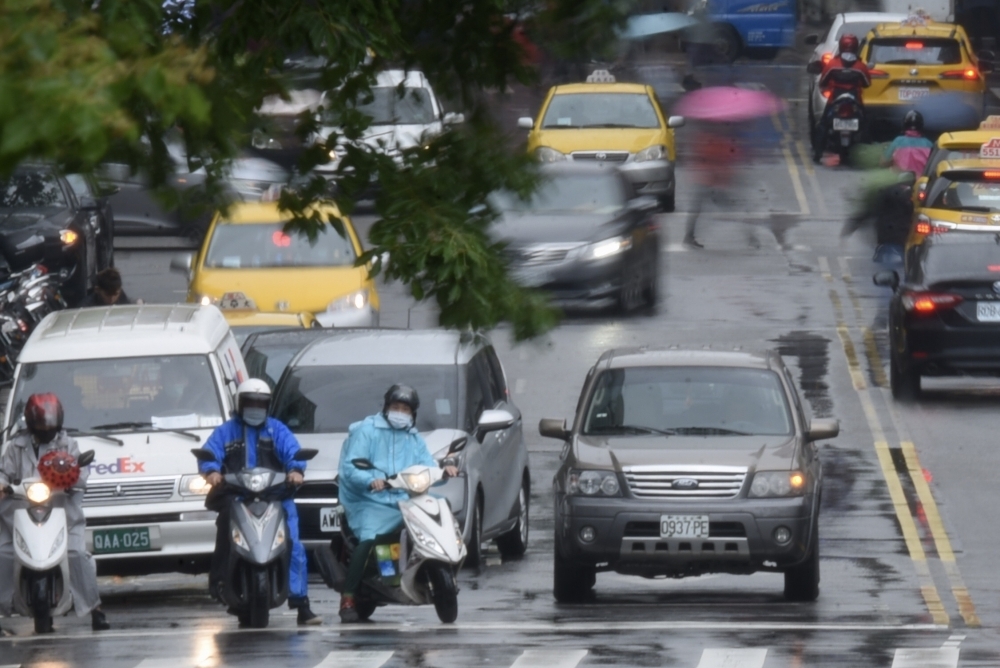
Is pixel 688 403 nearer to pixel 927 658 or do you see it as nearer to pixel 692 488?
pixel 692 488

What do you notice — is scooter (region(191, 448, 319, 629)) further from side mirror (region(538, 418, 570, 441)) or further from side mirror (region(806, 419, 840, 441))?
side mirror (region(806, 419, 840, 441))

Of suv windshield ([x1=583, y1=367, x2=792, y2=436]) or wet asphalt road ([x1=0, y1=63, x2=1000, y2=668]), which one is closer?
wet asphalt road ([x1=0, y1=63, x2=1000, y2=668])

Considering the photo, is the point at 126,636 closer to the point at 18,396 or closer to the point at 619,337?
the point at 18,396

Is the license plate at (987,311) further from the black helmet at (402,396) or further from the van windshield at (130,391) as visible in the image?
the black helmet at (402,396)

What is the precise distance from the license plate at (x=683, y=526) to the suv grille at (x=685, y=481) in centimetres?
16

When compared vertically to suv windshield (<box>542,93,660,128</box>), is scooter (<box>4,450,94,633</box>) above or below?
above

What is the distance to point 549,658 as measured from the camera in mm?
11125

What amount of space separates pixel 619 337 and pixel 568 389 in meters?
2.33

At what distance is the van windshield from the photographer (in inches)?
574

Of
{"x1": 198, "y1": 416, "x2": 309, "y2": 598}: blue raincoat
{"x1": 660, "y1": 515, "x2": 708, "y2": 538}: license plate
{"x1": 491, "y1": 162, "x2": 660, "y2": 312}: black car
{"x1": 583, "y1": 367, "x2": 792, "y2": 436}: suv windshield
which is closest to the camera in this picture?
{"x1": 198, "y1": 416, "x2": 309, "y2": 598}: blue raincoat

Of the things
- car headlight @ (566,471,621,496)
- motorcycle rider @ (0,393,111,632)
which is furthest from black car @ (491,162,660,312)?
motorcycle rider @ (0,393,111,632)

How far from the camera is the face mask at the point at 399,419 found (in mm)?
12781

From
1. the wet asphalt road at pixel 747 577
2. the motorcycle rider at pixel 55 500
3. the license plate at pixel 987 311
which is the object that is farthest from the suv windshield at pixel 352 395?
the license plate at pixel 987 311

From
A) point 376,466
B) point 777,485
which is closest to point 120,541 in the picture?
point 376,466
